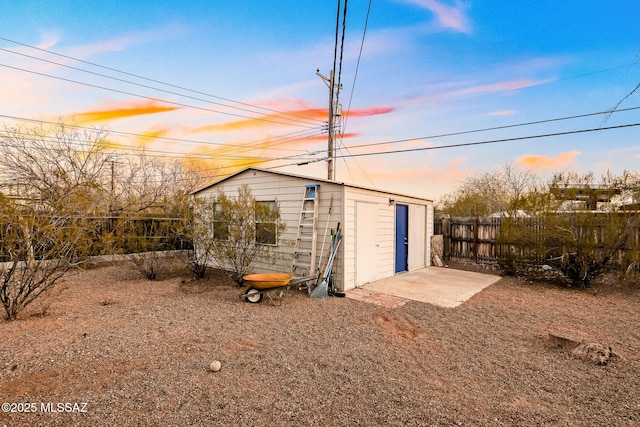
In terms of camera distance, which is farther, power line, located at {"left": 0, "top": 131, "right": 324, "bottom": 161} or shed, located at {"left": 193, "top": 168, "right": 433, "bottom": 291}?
power line, located at {"left": 0, "top": 131, "right": 324, "bottom": 161}

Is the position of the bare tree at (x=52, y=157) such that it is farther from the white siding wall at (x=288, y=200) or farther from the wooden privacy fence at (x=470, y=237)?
the wooden privacy fence at (x=470, y=237)

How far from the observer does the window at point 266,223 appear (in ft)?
23.4

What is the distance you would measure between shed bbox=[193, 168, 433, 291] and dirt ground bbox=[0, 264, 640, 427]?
153 centimetres

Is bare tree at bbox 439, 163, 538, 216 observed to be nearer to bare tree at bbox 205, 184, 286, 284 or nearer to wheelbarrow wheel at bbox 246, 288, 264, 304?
bare tree at bbox 205, 184, 286, 284

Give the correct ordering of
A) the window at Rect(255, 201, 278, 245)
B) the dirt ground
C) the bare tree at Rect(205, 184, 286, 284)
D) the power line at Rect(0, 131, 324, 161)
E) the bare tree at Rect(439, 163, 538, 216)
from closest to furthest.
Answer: the dirt ground < the bare tree at Rect(205, 184, 286, 284) < the window at Rect(255, 201, 278, 245) < the power line at Rect(0, 131, 324, 161) < the bare tree at Rect(439, 163, 538, 216)

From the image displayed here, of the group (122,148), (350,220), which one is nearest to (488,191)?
(350,220)

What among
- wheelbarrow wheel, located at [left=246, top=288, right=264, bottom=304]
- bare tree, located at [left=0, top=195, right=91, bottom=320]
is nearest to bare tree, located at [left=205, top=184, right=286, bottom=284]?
wheelbarrow wheel, located at [left=246, top=288, right=264, bottom=304]

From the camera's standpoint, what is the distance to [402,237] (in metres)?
9.11

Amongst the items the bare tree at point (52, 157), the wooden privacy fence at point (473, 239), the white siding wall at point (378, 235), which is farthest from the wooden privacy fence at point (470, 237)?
the bare tree at point (52, 157)

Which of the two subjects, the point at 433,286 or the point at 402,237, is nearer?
the point at 433,286

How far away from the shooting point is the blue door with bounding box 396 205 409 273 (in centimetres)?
889

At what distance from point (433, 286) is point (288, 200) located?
4136 millimetres

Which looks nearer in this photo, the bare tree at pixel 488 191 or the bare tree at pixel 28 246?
the bare tree at pixel 28 246

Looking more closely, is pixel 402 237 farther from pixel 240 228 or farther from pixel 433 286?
pixel 240 228
